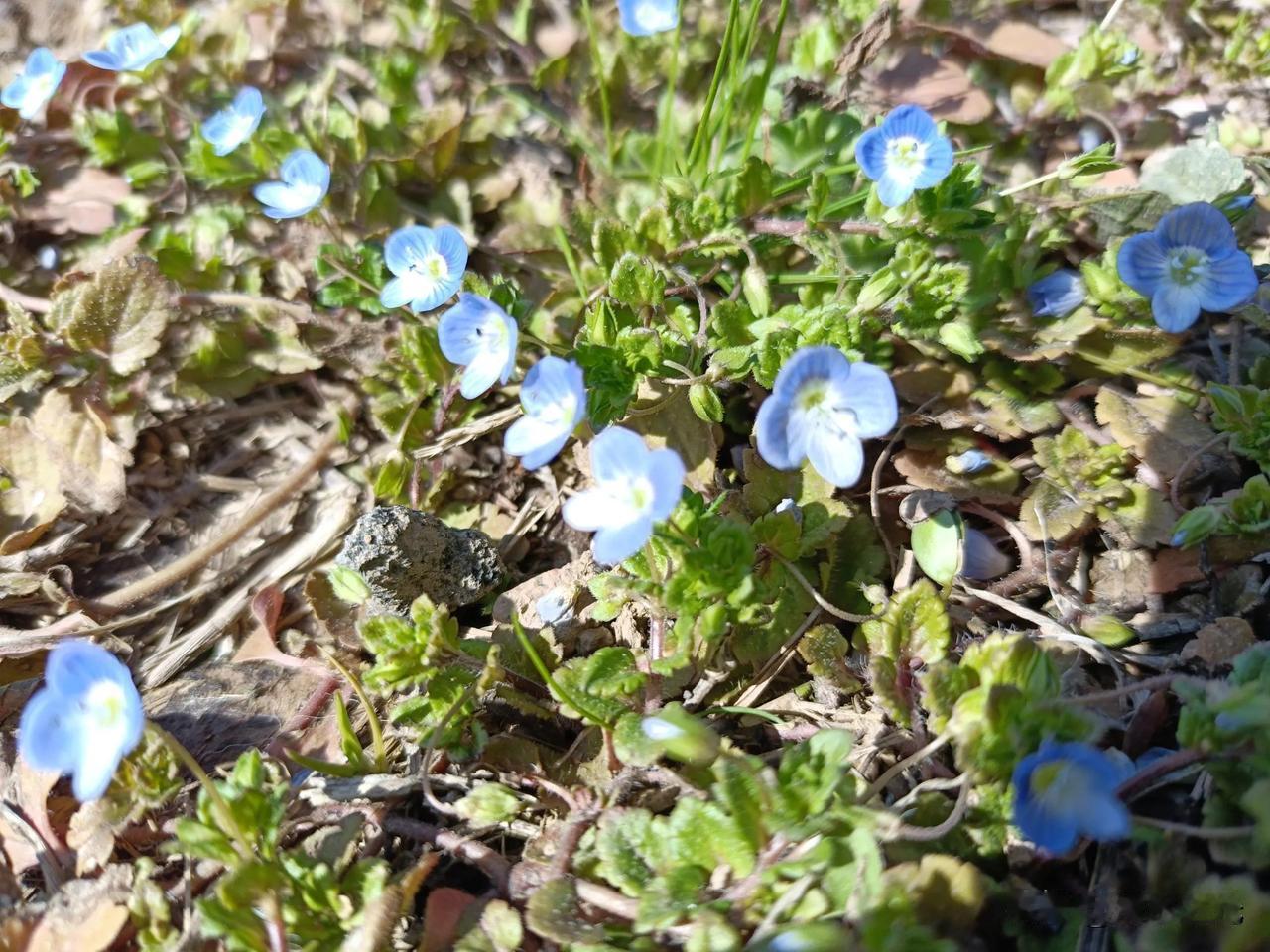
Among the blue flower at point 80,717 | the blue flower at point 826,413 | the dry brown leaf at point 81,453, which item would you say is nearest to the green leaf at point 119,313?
the dry brown leaf at point 81,453

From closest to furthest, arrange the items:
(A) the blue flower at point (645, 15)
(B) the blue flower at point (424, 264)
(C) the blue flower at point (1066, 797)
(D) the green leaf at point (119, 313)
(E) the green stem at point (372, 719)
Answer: (C) the blue flower at point (1066, 797)
(E) the green stem at point (372, 719)
(B) the blue flower at point (424, 264)
(D) the green leaf at point (119, 313)
(A) the blue flower at point (645, 15)

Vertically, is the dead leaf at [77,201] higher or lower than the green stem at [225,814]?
higher

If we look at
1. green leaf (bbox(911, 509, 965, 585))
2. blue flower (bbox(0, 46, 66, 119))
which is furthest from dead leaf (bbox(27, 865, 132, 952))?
blue flower (bbox(0, 46, 66, 119))

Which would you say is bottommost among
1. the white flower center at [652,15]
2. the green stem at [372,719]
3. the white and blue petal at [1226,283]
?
the green stem at [372,719]

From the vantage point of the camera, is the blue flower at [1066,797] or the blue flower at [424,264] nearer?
the blue flower at [1066,797]

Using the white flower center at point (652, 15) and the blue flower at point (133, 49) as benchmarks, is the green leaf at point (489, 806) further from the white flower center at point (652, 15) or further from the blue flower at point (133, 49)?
the blue flower at point (133, 49)

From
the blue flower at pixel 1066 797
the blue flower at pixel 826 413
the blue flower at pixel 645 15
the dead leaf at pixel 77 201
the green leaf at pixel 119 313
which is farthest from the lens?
the dead leaf at pixel 77 201
